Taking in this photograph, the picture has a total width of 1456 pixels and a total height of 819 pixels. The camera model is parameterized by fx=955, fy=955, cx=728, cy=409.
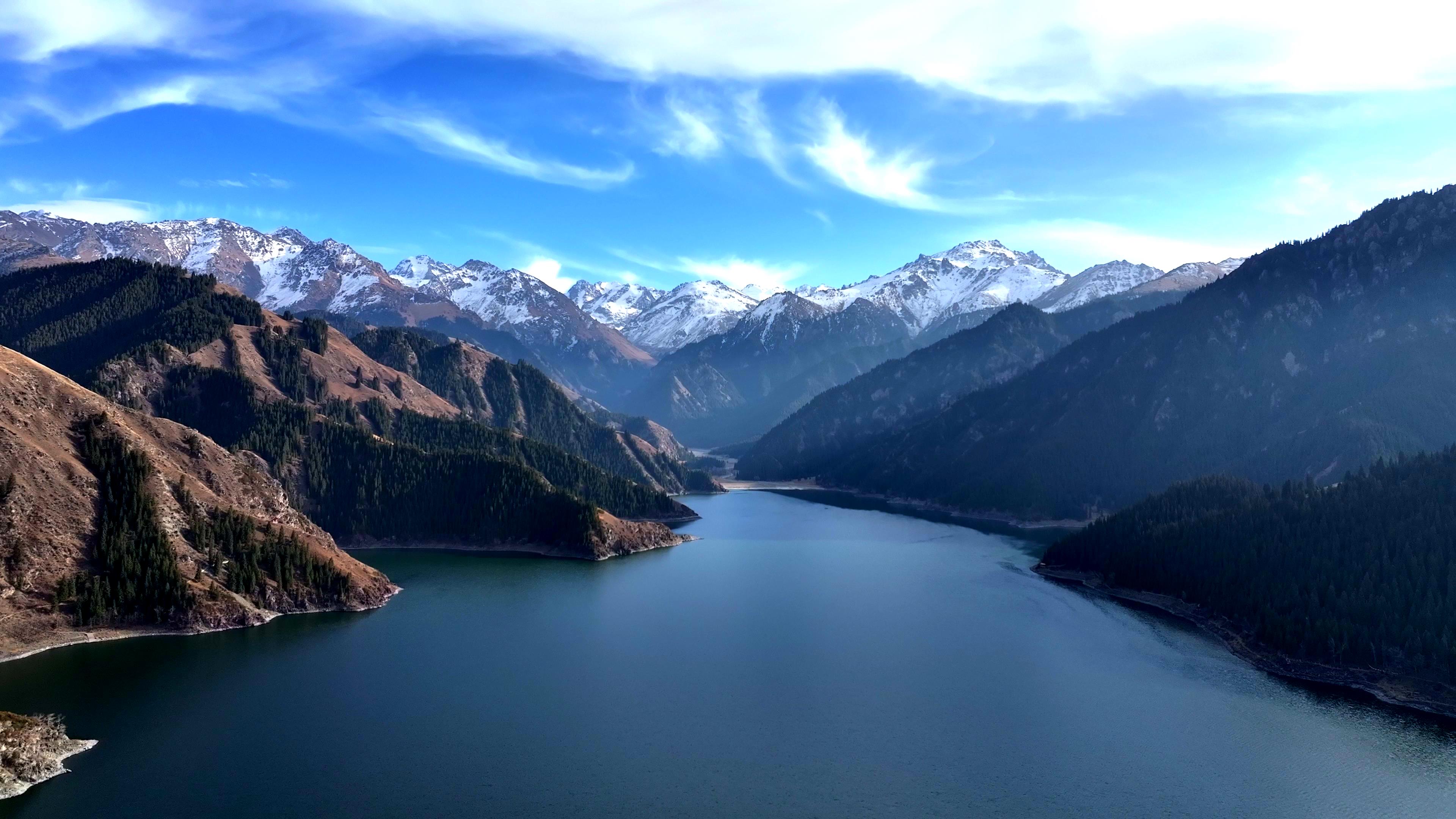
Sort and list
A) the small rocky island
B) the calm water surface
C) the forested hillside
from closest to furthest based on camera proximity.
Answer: the small rocky island → the calm water surface → the forested hillside

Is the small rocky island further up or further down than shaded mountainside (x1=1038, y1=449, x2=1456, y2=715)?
further down

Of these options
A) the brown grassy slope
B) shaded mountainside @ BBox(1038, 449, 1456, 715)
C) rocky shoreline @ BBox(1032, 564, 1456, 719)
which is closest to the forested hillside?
shaded mountainside @ BBox(1038, 449, 1456, 715)

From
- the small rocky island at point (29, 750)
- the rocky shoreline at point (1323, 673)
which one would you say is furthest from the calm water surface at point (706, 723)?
the rocky shoreline at point (1323, 673)

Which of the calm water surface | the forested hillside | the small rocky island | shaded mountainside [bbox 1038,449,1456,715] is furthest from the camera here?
the forested hillside

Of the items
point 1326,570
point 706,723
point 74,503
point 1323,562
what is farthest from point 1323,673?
point 74,503

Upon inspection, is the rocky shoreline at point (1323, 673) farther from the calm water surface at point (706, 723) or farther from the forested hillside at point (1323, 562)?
the calm water surface at point (706, 723)

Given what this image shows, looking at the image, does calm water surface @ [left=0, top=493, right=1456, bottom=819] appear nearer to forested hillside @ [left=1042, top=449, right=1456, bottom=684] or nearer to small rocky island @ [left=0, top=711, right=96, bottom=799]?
small rocky island @ [left=0, top=711, right=96, bottom=799]
